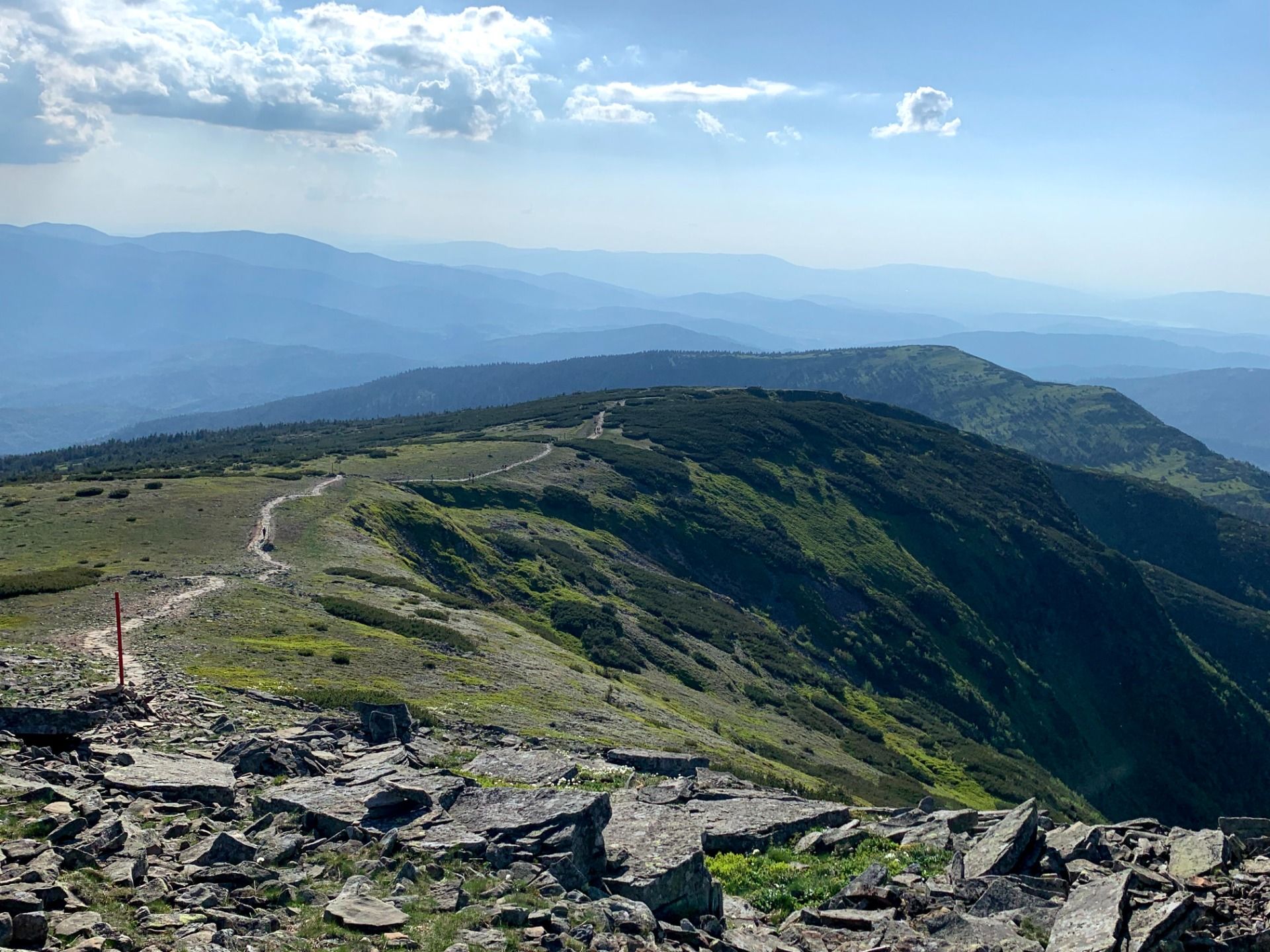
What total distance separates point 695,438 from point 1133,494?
113m

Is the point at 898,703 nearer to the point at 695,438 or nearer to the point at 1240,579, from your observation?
the point at 695,438

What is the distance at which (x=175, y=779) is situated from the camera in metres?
15.9

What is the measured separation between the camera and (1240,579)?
16512cm

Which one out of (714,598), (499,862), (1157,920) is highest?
(499,862)

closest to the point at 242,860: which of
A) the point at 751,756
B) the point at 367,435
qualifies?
the point at 751,756

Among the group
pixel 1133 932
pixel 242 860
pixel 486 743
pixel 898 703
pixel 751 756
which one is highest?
pixel 242 860

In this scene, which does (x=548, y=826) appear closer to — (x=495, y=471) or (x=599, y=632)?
(x=599, y=632)

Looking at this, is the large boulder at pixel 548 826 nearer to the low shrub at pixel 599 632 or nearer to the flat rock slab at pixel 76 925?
the flat rock slab at pixel 76 925

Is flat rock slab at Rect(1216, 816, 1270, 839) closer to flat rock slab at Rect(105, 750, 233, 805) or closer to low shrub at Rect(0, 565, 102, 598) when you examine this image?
flat rock slab at Rect(105, 750, 233, 805)

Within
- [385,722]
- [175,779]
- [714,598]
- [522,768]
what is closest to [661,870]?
[522,768]

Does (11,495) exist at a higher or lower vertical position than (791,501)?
higher

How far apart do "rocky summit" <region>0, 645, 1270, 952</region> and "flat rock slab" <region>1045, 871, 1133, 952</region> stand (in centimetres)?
5

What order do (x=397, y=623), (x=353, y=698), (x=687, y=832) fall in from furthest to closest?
(x=397, y=623) → (x=353, y=698) → (x=687, y=832)

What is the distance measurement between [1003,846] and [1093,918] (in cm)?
288
